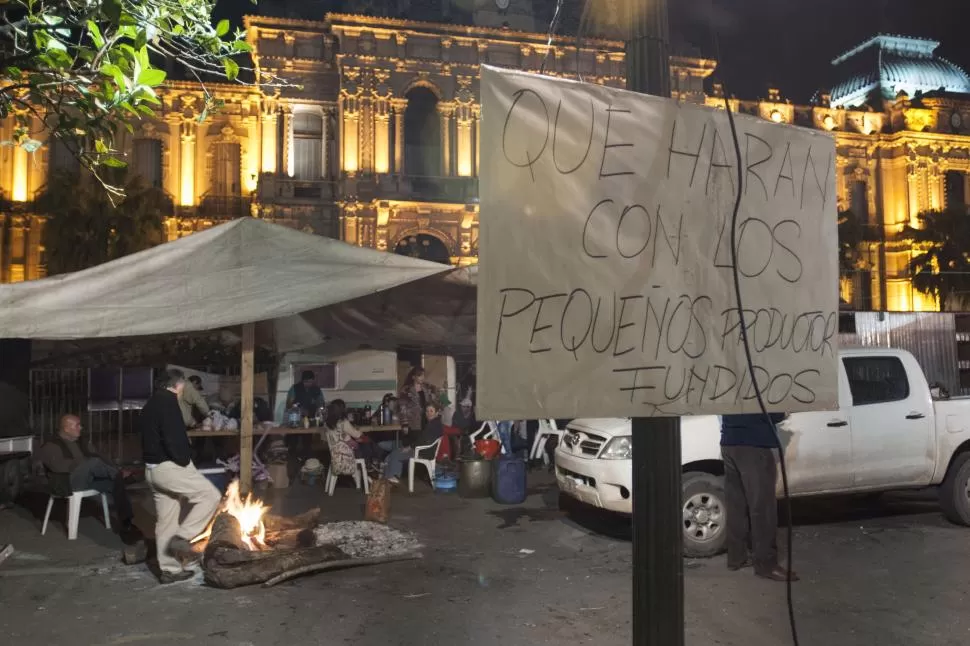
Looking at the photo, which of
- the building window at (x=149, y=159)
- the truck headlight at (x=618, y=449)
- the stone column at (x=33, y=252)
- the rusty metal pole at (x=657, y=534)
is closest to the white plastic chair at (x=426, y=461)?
the truck headlight at (x=618, y=449)

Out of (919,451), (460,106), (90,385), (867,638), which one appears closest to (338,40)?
(460,106)

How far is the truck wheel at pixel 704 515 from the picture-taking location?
7.27 meters

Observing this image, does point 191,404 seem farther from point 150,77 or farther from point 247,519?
point 150,77

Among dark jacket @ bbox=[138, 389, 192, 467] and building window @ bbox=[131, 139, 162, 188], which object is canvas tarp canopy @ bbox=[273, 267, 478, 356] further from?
building window @ bbox=[131, 139, 162, 188]

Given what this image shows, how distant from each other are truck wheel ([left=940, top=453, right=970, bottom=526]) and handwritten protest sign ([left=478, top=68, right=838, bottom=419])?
22.2ft

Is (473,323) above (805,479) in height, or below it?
above

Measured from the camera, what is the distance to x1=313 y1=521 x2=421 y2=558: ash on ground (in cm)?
770

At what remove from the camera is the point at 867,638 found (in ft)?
17.1

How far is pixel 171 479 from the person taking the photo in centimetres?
684

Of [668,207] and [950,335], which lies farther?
[950,335]

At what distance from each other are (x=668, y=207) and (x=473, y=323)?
8.90 metres

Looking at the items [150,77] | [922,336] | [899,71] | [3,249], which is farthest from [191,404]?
[899,71]

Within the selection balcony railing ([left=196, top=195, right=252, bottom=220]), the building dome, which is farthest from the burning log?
the building dome

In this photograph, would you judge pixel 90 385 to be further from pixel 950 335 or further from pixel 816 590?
pixel 950 335
